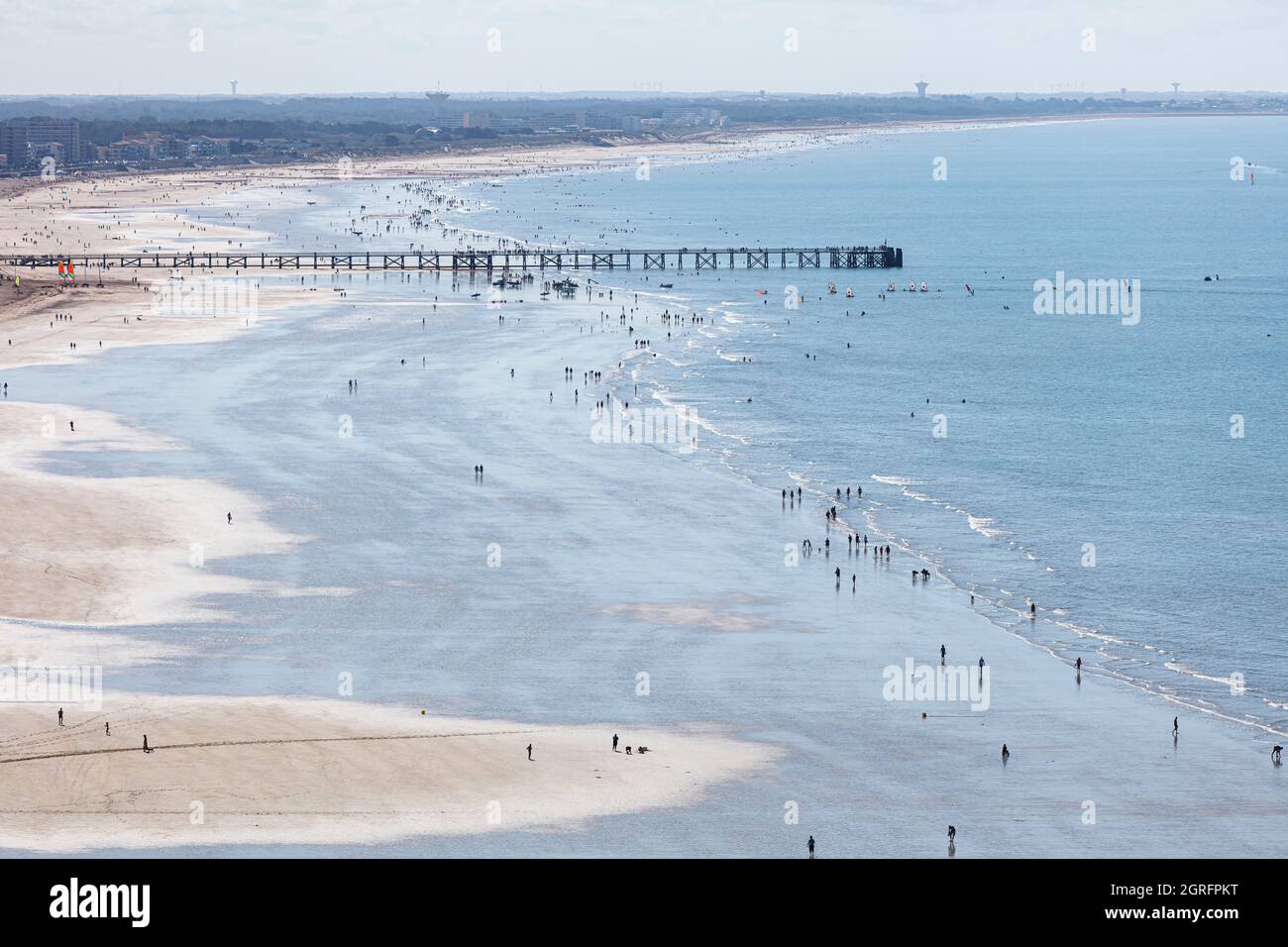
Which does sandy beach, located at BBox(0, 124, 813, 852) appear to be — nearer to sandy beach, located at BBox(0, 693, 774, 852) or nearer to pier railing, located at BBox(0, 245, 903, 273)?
sandy beach, located at BBox(0, 693, 774, 852)

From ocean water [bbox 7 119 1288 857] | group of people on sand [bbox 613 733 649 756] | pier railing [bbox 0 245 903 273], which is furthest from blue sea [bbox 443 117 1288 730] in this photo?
group of people on sand [bbox 613 733 649 756]

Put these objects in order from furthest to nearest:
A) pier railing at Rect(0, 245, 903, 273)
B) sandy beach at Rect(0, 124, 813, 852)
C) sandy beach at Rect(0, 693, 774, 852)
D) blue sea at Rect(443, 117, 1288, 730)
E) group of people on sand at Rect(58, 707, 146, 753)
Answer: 1. pier railing at Rect(0, 245, 903, 273)
2. blue sea at Rect(443, 117, 1288, 730)
3. group of people on sand at Rect(58, 707, 146, 753)
4. sandy beach at Rect(0, 124, 813, 852)
5. sandy beach at Rect(0, 693, 774, 852)

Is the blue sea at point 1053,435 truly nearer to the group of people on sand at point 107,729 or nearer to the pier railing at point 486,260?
the pier railing at point 486,260

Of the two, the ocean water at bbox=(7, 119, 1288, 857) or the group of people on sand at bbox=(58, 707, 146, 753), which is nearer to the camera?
the ocean water at bbox=(7, 119, 1288, 857)

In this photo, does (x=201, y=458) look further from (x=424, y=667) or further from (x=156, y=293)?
(x=156, y=293)

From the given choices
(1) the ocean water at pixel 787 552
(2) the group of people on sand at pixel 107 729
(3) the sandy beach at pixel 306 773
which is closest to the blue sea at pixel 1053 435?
(1) the ocean water at pixel 787 552

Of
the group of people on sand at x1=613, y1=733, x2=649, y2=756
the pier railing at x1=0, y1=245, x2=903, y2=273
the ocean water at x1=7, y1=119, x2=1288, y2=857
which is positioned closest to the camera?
the ocean water at x1=7, y1=119, x2=1288, y2=857
